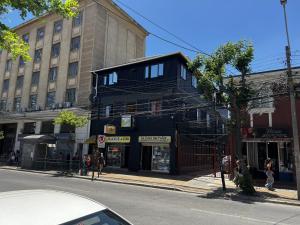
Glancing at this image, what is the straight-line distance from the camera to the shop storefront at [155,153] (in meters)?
27.6


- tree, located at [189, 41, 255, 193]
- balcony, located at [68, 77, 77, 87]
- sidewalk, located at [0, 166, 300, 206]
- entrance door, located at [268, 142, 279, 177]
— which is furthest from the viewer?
balcony, located at [68, 77, 77, 87]

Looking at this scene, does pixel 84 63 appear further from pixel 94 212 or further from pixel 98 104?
pixel 94 212

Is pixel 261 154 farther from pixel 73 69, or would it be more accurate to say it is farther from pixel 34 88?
pixel 34 88

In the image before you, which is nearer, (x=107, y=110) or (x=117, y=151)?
(x=117, y=151)

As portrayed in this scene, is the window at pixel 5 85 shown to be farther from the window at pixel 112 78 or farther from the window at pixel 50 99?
the window at pixel 112 78

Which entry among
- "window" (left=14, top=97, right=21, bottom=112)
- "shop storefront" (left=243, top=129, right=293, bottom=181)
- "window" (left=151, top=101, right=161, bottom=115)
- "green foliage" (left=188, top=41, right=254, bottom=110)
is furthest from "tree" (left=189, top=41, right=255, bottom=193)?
"window" (left=14, top=97, right=21, bottom=112)

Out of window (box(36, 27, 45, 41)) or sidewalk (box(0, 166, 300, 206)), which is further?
window (box(36, 27, 45, 41))

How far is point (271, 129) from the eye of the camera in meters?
20.5

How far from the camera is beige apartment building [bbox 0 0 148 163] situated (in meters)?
35.8

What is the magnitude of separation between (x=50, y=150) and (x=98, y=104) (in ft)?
28.7

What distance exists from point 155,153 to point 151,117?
11.0 ft

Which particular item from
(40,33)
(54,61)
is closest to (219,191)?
(54,61)

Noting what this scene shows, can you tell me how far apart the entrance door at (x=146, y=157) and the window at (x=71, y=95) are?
1137 cm

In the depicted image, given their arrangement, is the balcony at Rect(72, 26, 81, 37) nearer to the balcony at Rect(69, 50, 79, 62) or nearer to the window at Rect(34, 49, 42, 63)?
the balcony at Rect(69, 50, 79, 62)
